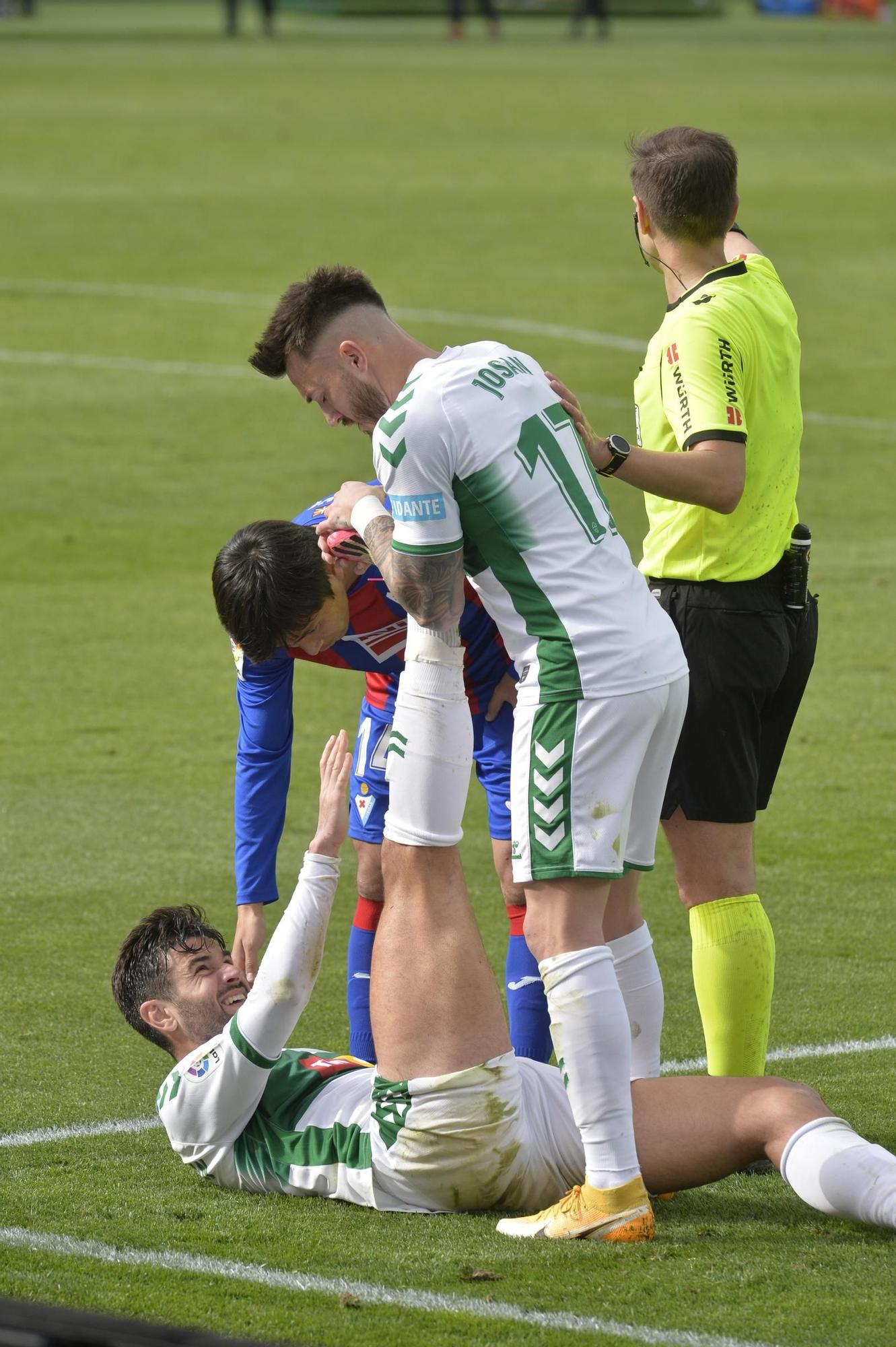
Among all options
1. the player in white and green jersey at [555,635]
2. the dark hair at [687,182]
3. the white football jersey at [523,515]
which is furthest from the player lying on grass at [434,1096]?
the dark hair at [687,182]

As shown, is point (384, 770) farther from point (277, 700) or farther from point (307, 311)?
point (307, 311)

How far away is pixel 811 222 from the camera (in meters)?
25.3

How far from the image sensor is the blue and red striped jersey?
5055mm

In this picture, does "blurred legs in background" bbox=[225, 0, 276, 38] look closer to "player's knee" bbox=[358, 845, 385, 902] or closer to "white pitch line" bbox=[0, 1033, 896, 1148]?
"player's knee" bbox=[358, 845, 385, 902]

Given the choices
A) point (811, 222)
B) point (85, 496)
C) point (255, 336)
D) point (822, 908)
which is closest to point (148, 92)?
point (811, 222)

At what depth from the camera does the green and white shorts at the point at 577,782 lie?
4148 mm

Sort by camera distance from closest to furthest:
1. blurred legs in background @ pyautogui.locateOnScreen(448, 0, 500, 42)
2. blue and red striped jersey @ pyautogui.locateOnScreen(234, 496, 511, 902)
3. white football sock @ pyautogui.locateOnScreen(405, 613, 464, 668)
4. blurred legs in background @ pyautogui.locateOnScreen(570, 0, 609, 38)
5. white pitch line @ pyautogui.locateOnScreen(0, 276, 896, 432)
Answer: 1. white football sock @ pyautogui.locateOnScreen(405, 613, 464, 668)
2. blue and red striped jersey @ pyautogui.locateOnScreen(234, 496, 511, 902)
3. white pitch line @ pyautogui.locateOnScreen(0, 276, 896, 432)
4. blurred legs in background @ pyautogui.locateOnScreen(448, 0, 500, 42)
5. blurred legs in background @ pyautogui.locateOnScreen(570, 0, 609, 38)

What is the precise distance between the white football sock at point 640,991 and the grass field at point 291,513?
40 cm

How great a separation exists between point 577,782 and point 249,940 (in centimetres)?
113

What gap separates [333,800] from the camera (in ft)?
15.1

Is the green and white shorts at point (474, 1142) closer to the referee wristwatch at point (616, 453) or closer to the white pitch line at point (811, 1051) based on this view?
the white pitch line at point (811, 1051)

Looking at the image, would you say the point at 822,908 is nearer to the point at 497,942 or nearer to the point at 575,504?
the point at 497,942

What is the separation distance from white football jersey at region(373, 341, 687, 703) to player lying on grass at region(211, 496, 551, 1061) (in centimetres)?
59

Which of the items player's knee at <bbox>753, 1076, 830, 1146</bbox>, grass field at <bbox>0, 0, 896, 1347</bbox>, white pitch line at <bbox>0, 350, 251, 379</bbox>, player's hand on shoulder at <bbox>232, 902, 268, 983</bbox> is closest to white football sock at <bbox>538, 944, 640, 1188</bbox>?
grass field at <bbox>0, 0, 896, 1347</bbox>
